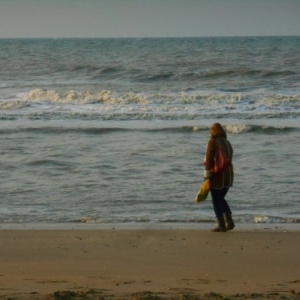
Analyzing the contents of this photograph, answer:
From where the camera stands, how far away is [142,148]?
16.0 meters

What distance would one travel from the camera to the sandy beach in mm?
6266

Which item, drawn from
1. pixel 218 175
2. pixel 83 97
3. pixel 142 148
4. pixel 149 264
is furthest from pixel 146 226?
pixel 83 97

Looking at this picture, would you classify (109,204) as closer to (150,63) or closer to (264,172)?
(264,172)

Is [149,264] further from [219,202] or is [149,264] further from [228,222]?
[219,202]

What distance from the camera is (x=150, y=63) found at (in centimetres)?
4853

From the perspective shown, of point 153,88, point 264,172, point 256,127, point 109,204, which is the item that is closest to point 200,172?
point 264,172

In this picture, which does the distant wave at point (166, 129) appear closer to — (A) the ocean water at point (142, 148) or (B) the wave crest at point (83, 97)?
(A) the ocean water at point (142, 148)

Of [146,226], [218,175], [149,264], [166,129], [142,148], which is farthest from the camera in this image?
[166,129]

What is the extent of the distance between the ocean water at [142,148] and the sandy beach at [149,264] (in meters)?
1.13

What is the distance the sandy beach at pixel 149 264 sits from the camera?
6.27 meters

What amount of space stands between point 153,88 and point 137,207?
22646 mm

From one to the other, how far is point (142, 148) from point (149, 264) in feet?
28.4

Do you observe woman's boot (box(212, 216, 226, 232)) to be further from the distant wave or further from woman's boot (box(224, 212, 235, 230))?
the distant wave

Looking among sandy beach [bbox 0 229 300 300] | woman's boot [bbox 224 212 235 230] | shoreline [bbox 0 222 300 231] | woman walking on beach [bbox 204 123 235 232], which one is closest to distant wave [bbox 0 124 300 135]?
shoreline [bbox 0 222 300 231]
